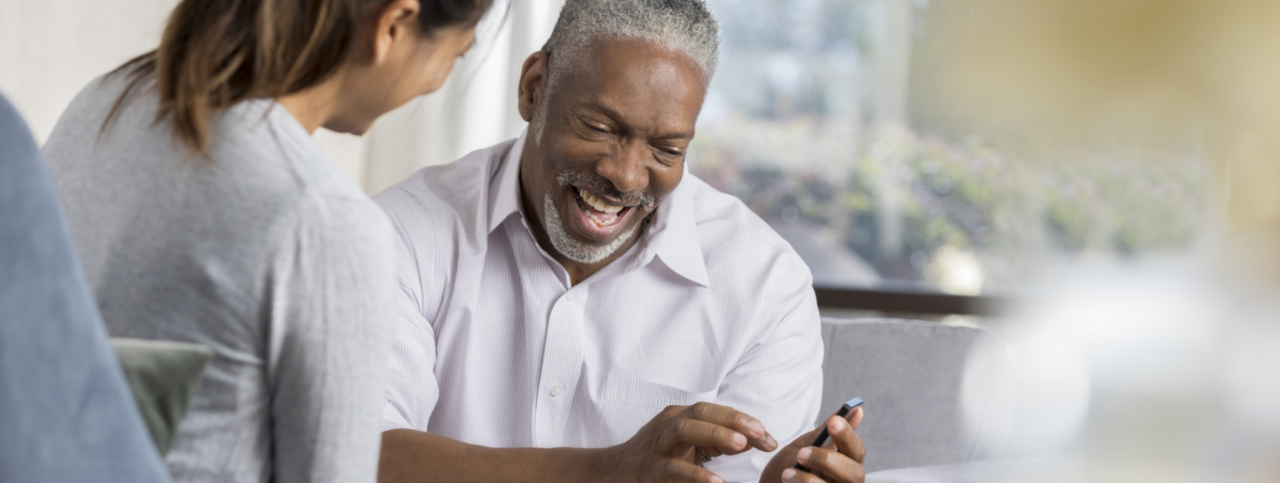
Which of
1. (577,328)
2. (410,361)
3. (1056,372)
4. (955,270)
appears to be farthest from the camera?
(955,270)

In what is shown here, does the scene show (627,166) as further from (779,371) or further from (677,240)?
(779,371)

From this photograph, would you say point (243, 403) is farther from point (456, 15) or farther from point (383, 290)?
point (456, 15)

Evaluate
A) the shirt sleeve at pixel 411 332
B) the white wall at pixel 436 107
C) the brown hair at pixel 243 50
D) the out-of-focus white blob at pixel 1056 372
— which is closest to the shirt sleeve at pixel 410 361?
the shirt sleeve at pixel 411 332

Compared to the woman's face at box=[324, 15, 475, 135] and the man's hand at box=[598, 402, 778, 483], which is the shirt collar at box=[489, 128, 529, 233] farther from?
the woman's face at box=[324, 15, 475, 135]

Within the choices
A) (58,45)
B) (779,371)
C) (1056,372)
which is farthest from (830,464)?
(1056,372)

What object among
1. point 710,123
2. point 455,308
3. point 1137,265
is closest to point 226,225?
point 455,308

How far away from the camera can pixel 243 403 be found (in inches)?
28.5

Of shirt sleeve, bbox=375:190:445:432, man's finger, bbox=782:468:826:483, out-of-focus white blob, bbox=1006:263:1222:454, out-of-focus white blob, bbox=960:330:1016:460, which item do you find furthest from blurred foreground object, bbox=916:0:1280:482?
shirt sleeve, bbox=375:190:445:432

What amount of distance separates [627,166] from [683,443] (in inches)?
17.8

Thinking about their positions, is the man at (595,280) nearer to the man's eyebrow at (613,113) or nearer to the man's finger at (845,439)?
the man's eyebrow at (613,113)

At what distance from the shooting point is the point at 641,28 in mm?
1479

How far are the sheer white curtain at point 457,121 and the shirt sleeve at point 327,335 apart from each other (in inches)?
74.5

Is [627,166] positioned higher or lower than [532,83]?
lower

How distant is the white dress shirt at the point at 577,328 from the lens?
1.49 metres
